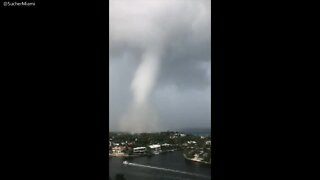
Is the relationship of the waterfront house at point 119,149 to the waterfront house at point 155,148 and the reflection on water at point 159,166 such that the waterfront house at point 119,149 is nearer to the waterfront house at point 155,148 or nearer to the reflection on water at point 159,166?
the reflection on water at point 159,166

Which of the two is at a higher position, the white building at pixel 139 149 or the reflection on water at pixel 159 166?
the white building at pixel 139 149

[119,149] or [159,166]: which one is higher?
[119,149]

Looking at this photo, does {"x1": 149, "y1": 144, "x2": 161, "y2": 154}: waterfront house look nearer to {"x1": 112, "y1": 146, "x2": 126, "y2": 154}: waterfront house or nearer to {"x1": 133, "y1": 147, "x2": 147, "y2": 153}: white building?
{"x1": 133, "y1": 147, "x2": 147, "y2": 153}: white building

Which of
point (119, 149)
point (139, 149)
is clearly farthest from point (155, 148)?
point (119, 149)

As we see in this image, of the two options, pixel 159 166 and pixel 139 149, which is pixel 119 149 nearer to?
pixel 139 149

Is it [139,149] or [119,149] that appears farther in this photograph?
[139,149]

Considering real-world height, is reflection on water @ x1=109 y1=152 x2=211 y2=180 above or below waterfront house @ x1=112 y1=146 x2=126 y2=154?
below

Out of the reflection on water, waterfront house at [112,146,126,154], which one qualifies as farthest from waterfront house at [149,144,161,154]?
waterfront house at [112,146,126,154]

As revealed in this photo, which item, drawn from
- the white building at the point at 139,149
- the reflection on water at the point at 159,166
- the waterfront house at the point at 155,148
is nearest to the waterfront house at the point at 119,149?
the reflection on water at the point at 159,166
